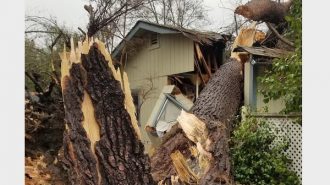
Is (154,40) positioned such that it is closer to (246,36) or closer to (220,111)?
(246,36)

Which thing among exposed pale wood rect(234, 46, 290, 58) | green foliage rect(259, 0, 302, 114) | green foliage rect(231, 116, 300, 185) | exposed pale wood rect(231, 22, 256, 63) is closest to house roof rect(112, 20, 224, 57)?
exposed pale wood rect(231, 22, 256, 63)

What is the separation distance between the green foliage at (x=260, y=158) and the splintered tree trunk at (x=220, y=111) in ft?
0.55

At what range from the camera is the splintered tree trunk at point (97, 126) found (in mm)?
2027

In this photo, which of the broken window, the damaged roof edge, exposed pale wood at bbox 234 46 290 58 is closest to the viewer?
exposed pale wood at bbox 234 46 290 58

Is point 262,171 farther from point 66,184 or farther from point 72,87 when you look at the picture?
point 72,87

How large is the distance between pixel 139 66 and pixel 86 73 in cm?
444

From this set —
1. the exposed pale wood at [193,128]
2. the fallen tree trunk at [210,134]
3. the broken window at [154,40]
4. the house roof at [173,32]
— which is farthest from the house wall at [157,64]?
the exposed pale wood at [193,128]

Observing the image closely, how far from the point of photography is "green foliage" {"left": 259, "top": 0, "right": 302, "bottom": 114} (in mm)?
3275

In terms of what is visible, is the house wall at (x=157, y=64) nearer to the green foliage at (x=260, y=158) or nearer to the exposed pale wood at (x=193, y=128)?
the exposed pale wood at (x=193, y=128)

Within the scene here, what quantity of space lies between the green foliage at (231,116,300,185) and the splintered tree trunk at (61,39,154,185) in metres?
1.48

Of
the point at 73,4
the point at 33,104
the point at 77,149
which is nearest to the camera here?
the point at 77,149

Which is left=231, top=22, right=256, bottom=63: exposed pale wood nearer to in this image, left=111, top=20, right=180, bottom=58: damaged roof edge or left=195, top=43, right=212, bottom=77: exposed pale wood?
left=195, top=43, right=212, bottom=77: exposed pale wood
